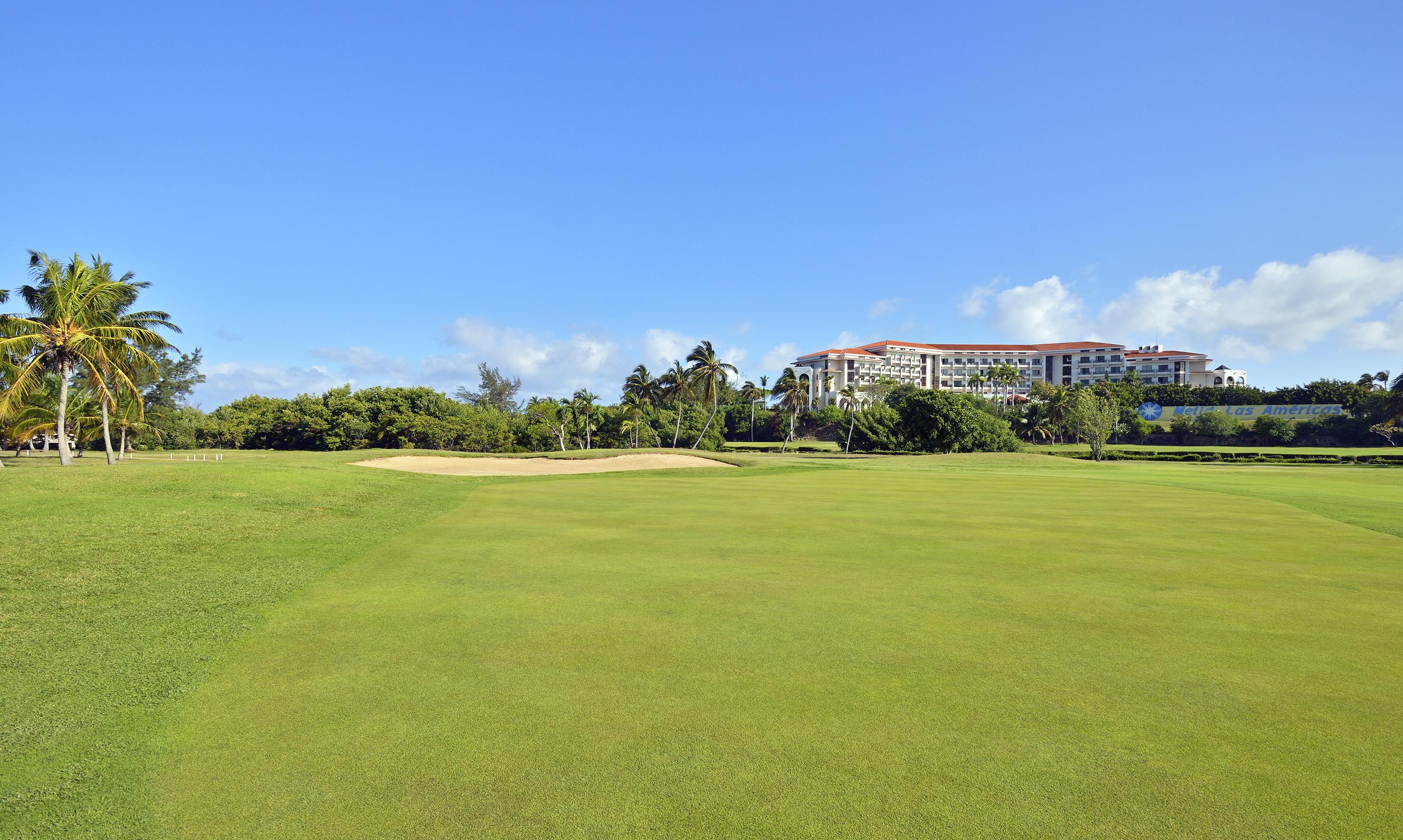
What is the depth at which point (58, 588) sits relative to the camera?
33.2 ft

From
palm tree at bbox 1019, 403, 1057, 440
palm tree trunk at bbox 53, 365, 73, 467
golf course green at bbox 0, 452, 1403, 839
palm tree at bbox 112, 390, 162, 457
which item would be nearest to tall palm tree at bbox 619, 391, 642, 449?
palm tree at bbox 112, 390, 162, 457

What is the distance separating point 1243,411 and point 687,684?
15053 centimetres

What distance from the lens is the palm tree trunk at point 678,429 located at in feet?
282

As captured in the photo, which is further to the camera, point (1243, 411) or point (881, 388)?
point (881, 388)

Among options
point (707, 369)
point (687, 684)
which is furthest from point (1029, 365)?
point (687, 684)

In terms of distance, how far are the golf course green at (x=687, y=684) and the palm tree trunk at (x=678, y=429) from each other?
6622 centimetres

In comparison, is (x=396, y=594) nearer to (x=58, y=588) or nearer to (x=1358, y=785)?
(x=58, y=588)

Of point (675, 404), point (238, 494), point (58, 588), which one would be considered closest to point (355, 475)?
point (238, 494)

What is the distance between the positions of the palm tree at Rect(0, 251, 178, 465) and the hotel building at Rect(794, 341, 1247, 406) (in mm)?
153360

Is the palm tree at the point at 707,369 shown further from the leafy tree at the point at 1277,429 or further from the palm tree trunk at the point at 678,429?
the leafy tree at the point at 1277,429

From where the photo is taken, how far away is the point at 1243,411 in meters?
128

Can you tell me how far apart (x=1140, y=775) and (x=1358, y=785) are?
52.0 inches

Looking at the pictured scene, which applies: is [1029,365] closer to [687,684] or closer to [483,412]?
[483,412]

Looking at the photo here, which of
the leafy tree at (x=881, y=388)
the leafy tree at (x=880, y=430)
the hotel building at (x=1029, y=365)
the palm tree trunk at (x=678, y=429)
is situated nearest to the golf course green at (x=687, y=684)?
the leafy tree at (x=880, y=430)
